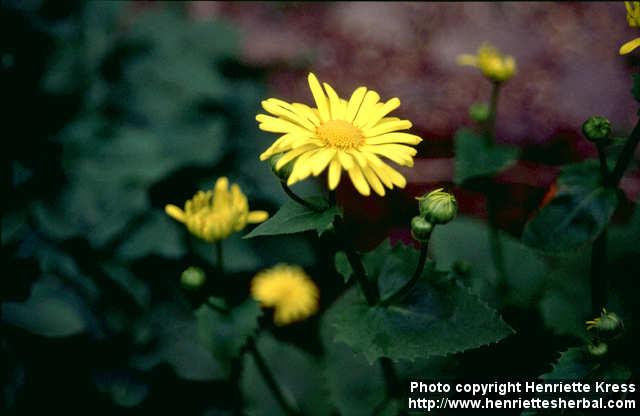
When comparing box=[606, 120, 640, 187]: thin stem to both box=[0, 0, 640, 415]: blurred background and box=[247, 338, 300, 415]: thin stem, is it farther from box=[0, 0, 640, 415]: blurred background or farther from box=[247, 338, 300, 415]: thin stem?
box=[247, 338, 300, 415]: thin stem

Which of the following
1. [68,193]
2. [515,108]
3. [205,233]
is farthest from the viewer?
[515,108]

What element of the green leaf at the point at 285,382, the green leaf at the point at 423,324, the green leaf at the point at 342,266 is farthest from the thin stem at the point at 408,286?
the green leaf at the point at 285,382

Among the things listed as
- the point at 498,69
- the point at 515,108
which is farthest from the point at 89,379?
the point at 515,108

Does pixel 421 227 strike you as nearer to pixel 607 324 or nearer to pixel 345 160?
pixel 345 160

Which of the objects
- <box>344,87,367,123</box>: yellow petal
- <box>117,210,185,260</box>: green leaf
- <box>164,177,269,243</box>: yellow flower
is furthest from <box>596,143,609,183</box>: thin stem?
<box>117,210,185,260</box>: green leaf

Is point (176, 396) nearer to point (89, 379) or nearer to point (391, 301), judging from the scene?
point (89, 379)

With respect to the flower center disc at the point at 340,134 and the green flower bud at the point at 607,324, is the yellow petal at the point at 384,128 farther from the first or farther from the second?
the green flower bud at the point at 607,324

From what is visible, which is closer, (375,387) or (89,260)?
(375,387)
